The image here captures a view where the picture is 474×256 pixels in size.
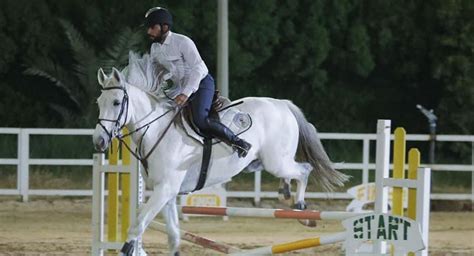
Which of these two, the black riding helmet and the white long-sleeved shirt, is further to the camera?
the white long-sleeved shirt

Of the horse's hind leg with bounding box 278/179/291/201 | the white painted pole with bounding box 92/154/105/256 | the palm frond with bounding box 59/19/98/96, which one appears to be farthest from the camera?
the palm frond with bounding box 59/19/98/96

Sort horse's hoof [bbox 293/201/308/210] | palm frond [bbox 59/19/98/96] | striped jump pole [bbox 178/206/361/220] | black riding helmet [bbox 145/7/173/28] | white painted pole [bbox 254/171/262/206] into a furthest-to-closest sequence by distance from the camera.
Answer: palm frond [bbox 59/19/98/96] < white painted pole [bbox 254/171/262/206] < horse's hoof [bbox 293/201/308/210] < black riding helmet [bbox 145/7/173/28] < striped jump pole [bbox 178/206/361/220]

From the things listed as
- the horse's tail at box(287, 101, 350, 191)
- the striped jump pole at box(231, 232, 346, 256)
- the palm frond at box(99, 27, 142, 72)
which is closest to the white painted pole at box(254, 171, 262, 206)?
the palm frond at box(99, 27, 142, 72)

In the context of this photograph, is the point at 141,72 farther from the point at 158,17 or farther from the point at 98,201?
the point at 98,201

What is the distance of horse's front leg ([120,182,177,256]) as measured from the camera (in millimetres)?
7863

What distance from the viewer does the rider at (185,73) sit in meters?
8.20

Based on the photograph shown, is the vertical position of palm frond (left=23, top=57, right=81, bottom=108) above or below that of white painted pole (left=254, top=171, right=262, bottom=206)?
above

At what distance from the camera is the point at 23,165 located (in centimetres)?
1553

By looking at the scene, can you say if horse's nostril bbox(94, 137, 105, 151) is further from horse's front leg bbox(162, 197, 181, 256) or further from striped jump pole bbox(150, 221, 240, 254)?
striped jump pole bbox(150, 221, 240, 254)

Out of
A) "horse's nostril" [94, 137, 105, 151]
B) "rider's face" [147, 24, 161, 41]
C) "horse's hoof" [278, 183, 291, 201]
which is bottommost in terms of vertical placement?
"horse's hoof" [278, 183, 291, 201]

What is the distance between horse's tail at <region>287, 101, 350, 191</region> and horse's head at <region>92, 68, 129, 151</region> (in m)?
1.90

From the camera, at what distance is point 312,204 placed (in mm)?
15977

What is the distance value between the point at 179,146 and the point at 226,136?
37 centimetres

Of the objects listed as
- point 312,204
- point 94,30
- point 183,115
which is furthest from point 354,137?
point 183,115
